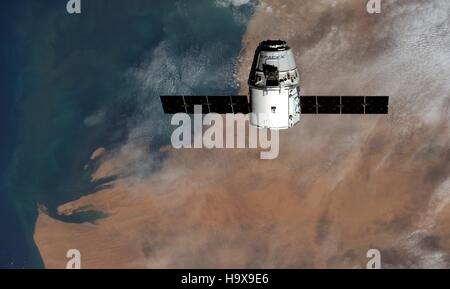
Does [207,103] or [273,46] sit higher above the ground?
[273,46]

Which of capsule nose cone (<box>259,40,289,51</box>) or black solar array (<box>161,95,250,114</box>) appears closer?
capsule nose cone (<box>259,40,289,51</box>)

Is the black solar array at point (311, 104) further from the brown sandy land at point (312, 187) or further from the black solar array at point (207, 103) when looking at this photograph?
the brown sandy land at point (312, 187)

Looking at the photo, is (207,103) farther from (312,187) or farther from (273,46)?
(312,187)

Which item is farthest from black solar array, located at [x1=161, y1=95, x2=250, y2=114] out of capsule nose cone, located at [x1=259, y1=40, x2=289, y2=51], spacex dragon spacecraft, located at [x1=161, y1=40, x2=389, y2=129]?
capsule nose cone, located at [x1=259, y1=40, x2=289, y2=51]

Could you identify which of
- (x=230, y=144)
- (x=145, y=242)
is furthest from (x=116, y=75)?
(x=145, y=242)

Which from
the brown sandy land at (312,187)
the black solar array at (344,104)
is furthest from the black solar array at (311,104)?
the brown sandy land at (312,187)

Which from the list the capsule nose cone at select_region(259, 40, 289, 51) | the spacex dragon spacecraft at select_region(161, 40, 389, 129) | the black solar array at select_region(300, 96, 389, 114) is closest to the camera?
the capsule nose cone at select_region(259, 40, 289, 51)

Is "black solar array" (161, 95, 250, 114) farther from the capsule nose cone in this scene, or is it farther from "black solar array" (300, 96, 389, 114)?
the capsule nose cone

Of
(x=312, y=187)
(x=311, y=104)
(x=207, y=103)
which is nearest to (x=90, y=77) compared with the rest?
(x=207, y=103)
